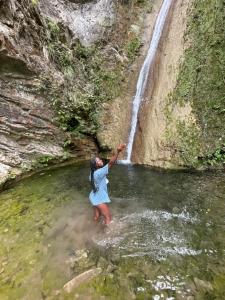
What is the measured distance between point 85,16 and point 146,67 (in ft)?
13.8

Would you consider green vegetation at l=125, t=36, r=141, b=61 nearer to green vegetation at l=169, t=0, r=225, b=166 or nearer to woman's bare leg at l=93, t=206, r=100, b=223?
green vegetation at l=169, t=0, r=225, b=166

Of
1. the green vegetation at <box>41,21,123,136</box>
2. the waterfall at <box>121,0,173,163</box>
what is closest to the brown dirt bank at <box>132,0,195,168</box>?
the waterfall at <box>121,0,173,163</box>

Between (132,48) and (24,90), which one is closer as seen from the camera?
(24,90)

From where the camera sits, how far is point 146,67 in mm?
12648

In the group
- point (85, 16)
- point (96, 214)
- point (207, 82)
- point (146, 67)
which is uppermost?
point (85, 16)

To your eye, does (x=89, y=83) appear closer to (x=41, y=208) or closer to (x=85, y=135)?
(x=85, y=135)

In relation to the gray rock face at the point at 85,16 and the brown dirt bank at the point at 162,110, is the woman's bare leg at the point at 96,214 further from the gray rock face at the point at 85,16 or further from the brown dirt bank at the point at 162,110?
the gray rock face at the point at 85,16

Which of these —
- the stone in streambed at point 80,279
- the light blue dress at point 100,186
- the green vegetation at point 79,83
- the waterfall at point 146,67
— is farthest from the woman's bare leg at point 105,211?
the green vegetation at point 79,83

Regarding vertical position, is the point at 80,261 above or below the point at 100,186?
below

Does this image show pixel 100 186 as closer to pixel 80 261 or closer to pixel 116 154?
pixel 116 154

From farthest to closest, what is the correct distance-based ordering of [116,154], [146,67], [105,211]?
[146,67] < [105,211] < [116,154]

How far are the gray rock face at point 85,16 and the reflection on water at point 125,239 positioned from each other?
7538 mm

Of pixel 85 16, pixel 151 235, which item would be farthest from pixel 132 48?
pixel 151 235

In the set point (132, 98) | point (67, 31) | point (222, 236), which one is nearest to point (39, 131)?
point (132, 98)
